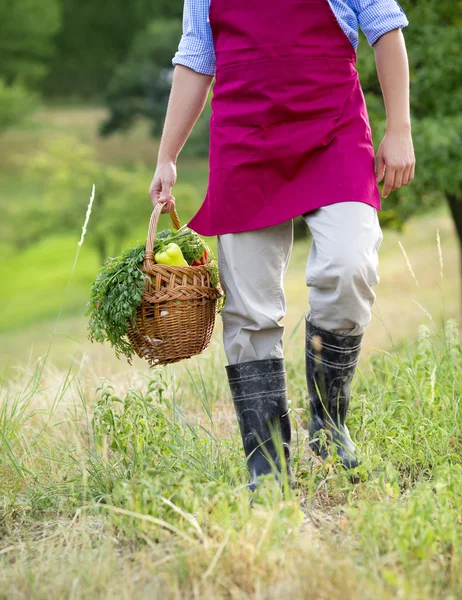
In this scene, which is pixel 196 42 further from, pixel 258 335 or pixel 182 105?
pixel 258 335

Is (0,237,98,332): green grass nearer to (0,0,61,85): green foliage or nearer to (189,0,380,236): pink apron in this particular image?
(0,0,61,85): green foliage

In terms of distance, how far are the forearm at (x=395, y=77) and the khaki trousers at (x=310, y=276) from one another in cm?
29

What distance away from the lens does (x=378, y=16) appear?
233 cm

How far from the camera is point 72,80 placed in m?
36.0

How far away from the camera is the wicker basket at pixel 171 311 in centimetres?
235

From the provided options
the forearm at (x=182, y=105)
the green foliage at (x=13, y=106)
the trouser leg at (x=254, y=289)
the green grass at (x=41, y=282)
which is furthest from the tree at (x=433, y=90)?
the green foliage at (x=13, y=106)

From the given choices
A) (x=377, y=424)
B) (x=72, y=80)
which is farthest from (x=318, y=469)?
(x=72, y=80)

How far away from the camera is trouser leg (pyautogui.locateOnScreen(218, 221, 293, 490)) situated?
2.39 meters

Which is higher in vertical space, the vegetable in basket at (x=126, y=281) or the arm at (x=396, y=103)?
the arm at (x=396, y=103)

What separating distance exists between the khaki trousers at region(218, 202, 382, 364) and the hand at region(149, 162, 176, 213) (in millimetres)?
232

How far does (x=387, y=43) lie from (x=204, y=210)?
0.76 meters

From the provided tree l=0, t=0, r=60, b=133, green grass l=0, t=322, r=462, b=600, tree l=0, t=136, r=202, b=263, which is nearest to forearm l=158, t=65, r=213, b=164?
green grass l=0, t=322, r=462, b=600

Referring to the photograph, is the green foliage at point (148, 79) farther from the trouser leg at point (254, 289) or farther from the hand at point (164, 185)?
the trouser leg at point (254, 289)

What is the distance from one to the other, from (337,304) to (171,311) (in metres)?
0.49
